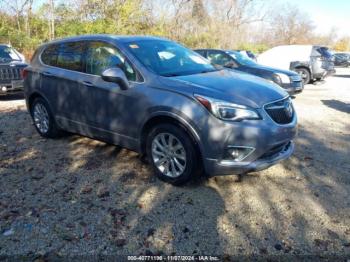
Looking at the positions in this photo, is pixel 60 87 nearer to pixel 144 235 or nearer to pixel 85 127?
pixel 85 127

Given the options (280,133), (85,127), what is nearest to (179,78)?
(280,133)

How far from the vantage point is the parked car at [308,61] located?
1513 cm

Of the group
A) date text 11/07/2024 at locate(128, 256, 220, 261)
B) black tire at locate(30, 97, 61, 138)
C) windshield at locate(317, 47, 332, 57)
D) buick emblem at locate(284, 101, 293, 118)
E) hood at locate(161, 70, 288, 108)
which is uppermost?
windshield at locate(317, 47, 332, 57)

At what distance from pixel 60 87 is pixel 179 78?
2.20 meters

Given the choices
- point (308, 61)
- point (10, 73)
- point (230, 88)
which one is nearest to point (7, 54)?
point (10, 73)

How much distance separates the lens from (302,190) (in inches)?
166

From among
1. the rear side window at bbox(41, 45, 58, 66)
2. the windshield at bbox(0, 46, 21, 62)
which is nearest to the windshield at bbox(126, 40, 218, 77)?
the rear side window at bbox(41, 45, 58, 66)

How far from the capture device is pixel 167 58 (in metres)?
4.84

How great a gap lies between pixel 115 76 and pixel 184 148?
1.24 meters

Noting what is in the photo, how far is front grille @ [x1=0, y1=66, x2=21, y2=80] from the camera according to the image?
990cm

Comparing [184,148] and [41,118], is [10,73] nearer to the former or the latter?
[41,118]

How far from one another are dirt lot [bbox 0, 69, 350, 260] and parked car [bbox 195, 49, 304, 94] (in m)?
5.11

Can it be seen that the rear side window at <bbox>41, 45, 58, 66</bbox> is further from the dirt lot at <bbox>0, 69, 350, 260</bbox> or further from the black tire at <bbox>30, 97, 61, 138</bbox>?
the dirt lot at <bbox>0, 69, 350, 260</bbox>

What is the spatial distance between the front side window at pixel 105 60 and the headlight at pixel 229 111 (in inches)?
43.6
